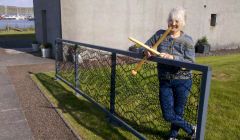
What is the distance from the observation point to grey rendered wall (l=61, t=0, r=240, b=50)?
1235cm

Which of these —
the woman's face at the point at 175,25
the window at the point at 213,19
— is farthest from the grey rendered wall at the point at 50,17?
the window at the point at 213,19

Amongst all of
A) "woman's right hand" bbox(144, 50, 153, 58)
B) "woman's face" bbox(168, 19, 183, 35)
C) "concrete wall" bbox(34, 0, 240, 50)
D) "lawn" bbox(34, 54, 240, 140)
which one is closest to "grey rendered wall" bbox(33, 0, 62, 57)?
"concrete wall" bbox(34, 0, 240, 50)

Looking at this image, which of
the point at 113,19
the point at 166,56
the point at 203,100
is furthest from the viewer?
the point at 113,19

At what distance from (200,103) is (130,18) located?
1138 centimetres

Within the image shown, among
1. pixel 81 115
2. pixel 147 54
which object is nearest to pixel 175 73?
pixel 147 54

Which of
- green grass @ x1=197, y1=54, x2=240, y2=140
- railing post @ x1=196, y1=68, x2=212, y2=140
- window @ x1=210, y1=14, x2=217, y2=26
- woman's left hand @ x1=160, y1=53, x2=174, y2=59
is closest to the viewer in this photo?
railing post @ x1=196, y1=68, x2=212, y2=140

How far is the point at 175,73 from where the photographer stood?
3.50 meters

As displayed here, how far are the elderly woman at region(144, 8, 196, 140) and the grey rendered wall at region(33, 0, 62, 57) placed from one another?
9413 mm

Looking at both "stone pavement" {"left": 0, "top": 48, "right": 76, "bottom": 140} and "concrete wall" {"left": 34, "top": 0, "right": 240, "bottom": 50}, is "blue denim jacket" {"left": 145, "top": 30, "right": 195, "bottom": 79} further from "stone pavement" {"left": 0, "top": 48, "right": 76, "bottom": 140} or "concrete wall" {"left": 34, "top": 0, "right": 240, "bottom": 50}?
"concrete wall" {"left": 34, "top": 0, "right": 240, "bottom": 50}

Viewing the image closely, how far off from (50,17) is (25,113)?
8.66 m

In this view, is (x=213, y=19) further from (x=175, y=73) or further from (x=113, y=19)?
(x=175, y=73)

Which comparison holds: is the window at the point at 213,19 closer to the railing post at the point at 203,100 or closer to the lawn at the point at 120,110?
the lawn at the point at 120,110

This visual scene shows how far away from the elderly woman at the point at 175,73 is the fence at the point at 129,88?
11 cm

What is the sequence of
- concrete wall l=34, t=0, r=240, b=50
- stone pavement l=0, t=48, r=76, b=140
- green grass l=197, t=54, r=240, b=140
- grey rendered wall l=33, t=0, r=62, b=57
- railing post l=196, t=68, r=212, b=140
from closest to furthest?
railing post l=196, t=68, r=212, b=140
green grass l=197, t=54, r=240, b=140
stone pavement l=0, t=48, r=76, b=140
concrete wall l=34, t=0, r=240, b=50
grey rendered wall l=33, t=0, r=62, b=57
